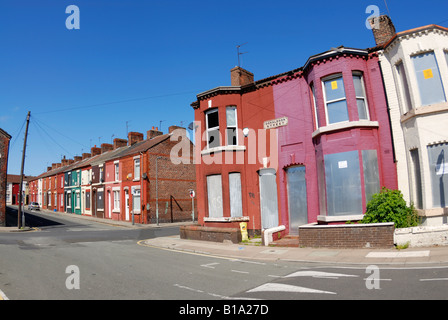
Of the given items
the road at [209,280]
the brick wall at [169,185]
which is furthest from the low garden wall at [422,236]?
the brick wall at [169,185]

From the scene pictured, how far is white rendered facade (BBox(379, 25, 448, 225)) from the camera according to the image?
36.7 ft

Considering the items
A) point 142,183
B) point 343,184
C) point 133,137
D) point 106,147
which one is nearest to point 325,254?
point 343,184

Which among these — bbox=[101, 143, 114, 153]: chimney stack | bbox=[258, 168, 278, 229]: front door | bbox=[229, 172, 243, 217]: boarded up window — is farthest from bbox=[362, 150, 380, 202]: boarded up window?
bbox=[101, 143, 114, 153]: chimney stack

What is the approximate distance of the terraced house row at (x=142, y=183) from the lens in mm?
32281

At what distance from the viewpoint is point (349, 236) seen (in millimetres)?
11070

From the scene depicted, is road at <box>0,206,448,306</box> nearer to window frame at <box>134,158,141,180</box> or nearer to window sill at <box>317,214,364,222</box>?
window sill at <box>317,214,364,222</box>

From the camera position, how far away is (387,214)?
11203 mm

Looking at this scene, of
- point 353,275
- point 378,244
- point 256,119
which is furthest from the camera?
point 256,119

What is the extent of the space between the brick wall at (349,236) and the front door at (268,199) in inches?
141

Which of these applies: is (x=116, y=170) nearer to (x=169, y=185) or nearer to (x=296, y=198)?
(x=169, y=185)

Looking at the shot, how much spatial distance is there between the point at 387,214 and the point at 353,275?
467 cm

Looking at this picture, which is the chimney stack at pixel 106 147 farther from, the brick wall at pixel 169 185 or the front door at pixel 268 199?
the front door at pixel 268 199
